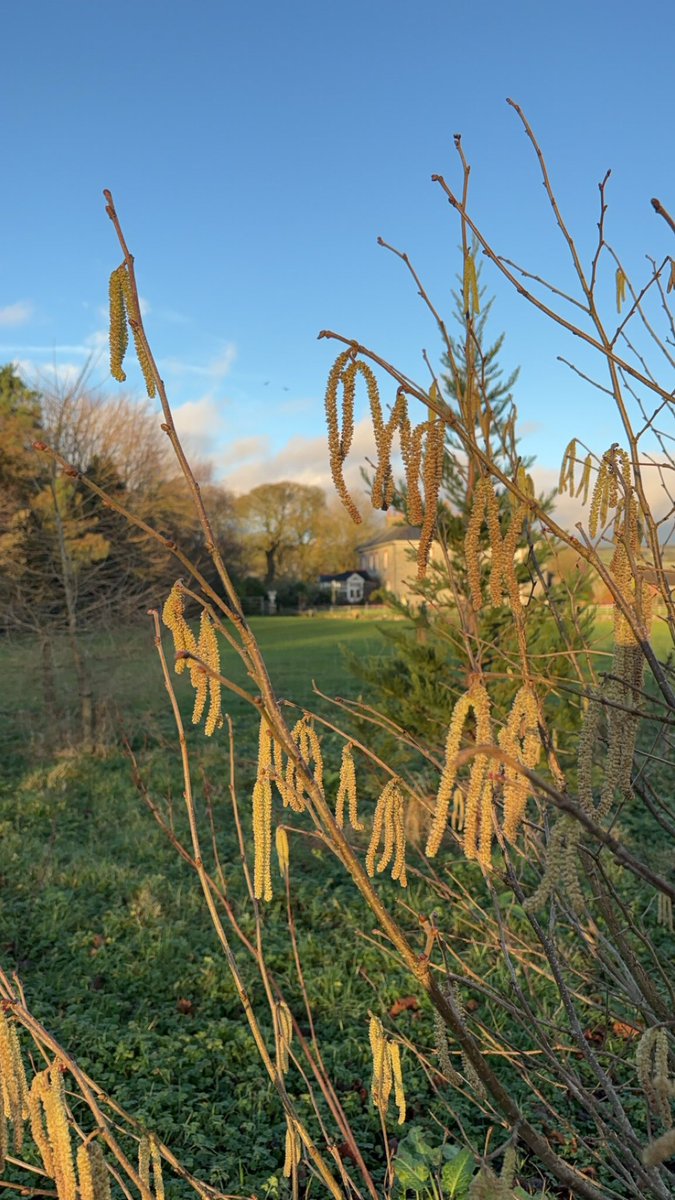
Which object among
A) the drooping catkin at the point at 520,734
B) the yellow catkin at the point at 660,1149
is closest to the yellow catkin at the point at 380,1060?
the drooping catkin at the point at 520,734

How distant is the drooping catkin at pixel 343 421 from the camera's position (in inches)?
41.9

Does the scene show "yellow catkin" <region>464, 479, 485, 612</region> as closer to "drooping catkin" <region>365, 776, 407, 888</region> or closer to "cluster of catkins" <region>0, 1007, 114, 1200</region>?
"drooping catkin" <region>365, 776, 407, 888</region>

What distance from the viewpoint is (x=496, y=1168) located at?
2.88m

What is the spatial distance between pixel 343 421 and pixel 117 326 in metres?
0.33

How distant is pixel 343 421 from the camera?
1.11 m

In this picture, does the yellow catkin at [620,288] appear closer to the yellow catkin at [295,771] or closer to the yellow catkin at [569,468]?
the yellow catkin at [569,468]

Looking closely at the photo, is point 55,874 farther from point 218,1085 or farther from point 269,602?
point 269,602

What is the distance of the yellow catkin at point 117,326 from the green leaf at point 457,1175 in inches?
88.8

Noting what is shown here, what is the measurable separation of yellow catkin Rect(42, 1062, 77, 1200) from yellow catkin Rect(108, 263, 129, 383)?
948 mm

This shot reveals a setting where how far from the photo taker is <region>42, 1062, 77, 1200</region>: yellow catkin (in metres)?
1.06

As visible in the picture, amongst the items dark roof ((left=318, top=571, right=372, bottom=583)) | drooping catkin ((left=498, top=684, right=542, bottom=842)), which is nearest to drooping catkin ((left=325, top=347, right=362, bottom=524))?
drooping catkin ((left=498, top=684, right=542, bottom=842))

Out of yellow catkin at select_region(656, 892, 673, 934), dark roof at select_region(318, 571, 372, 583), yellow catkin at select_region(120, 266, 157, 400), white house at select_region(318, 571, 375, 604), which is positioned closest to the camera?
yellow catkin at select_region(120, 266, 157, 400)

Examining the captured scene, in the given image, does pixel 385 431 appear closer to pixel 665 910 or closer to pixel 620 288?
pixel 620 288

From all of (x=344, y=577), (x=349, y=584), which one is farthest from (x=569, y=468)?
(x=344, y=577)
